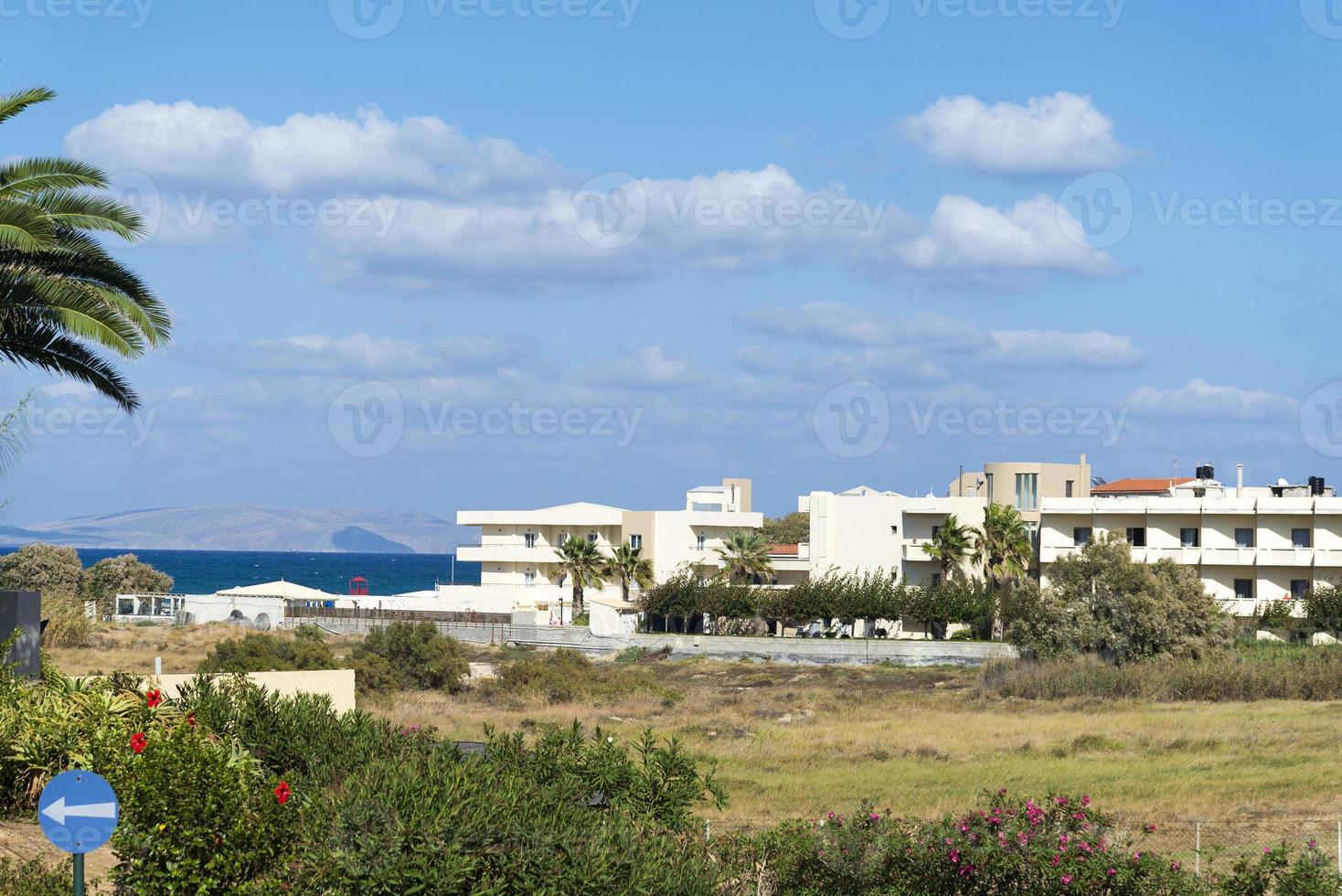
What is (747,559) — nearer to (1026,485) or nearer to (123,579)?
(1026,485)

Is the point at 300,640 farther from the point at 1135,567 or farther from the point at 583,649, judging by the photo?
the point at 1135,567

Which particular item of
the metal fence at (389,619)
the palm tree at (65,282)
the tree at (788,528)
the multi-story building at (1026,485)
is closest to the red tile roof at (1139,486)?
the multi-story building at (1026,485)

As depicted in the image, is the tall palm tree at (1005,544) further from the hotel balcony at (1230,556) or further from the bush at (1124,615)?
the hotel balcony at (1230,556)

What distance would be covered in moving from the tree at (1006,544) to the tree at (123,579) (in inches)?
2126

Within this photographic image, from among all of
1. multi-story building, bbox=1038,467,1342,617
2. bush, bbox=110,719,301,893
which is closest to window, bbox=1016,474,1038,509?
multi-story building, bbox=1038,467,1342,617

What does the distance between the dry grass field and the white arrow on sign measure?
12.4m

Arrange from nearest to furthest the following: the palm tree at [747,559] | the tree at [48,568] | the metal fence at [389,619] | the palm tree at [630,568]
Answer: the metal fence at [389,619] → the palm tree at [747,559] → the palm tree at [630,568] → the tree at [48,568]

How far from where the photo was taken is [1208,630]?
5459cm

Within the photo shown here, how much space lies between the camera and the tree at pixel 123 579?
9106 centimetres

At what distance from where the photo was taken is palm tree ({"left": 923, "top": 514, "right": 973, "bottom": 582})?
67.6 meters

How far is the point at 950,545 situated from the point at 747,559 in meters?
12.0

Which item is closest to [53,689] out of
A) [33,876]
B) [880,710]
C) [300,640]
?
[33,876]

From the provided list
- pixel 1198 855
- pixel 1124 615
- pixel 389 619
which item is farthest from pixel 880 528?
pixel 1198 855

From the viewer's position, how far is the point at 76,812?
855 cm
